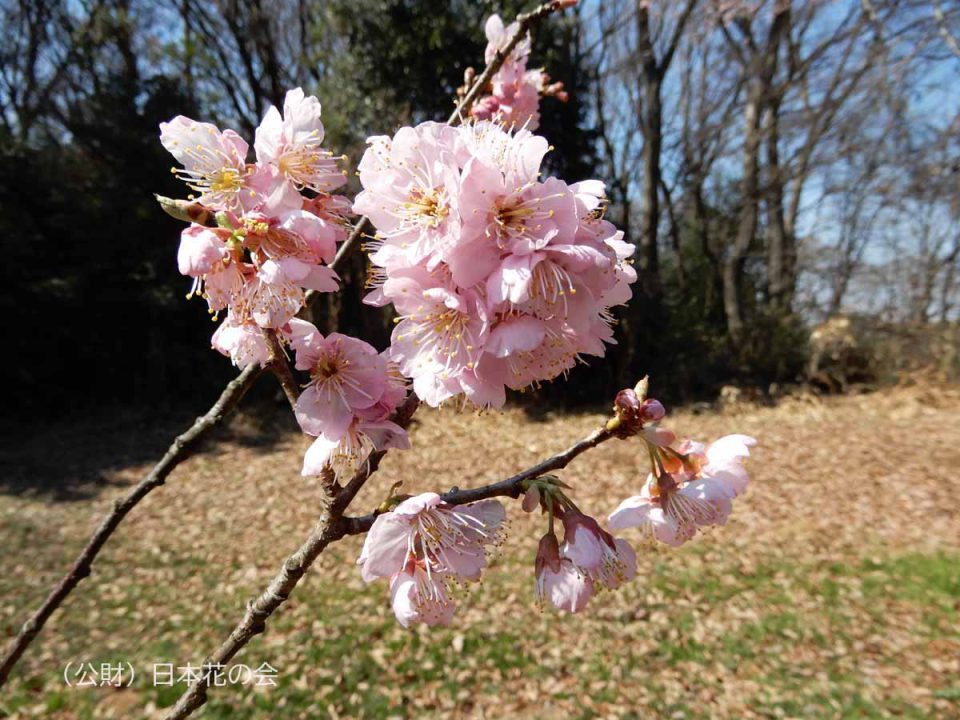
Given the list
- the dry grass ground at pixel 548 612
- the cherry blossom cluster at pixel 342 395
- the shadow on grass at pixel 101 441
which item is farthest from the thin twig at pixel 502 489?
the shadow on grass at pixel 101 441

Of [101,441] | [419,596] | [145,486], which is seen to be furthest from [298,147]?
[101,441]

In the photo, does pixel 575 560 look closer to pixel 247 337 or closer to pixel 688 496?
pixel 688 496

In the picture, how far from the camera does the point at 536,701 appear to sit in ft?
10.3

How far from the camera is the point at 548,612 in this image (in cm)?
380

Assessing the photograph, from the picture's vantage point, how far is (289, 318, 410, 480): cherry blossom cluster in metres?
0.76

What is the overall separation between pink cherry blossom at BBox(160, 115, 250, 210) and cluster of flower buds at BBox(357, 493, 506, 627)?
1.54ft

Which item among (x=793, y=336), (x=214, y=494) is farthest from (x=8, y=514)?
(x=793, y=336)

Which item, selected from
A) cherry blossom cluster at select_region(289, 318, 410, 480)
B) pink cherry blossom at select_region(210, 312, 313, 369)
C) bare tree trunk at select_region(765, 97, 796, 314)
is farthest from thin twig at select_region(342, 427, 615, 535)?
bare tree trunk at select_region(765, 97, 796, 314)

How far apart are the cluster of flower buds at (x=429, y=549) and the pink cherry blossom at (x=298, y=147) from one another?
1.48ft

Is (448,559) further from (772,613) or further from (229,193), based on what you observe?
(772,613)

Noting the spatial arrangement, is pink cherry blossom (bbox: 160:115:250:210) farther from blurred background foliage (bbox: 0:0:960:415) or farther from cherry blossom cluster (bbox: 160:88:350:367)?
blurred background foliage (bbox: 0:0:960:415)

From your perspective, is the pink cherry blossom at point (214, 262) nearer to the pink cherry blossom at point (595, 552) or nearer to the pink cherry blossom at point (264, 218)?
the pink cherry blossom at point (264, 218)

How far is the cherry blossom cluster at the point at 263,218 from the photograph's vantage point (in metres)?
0.71

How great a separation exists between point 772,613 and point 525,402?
4.65 meters
